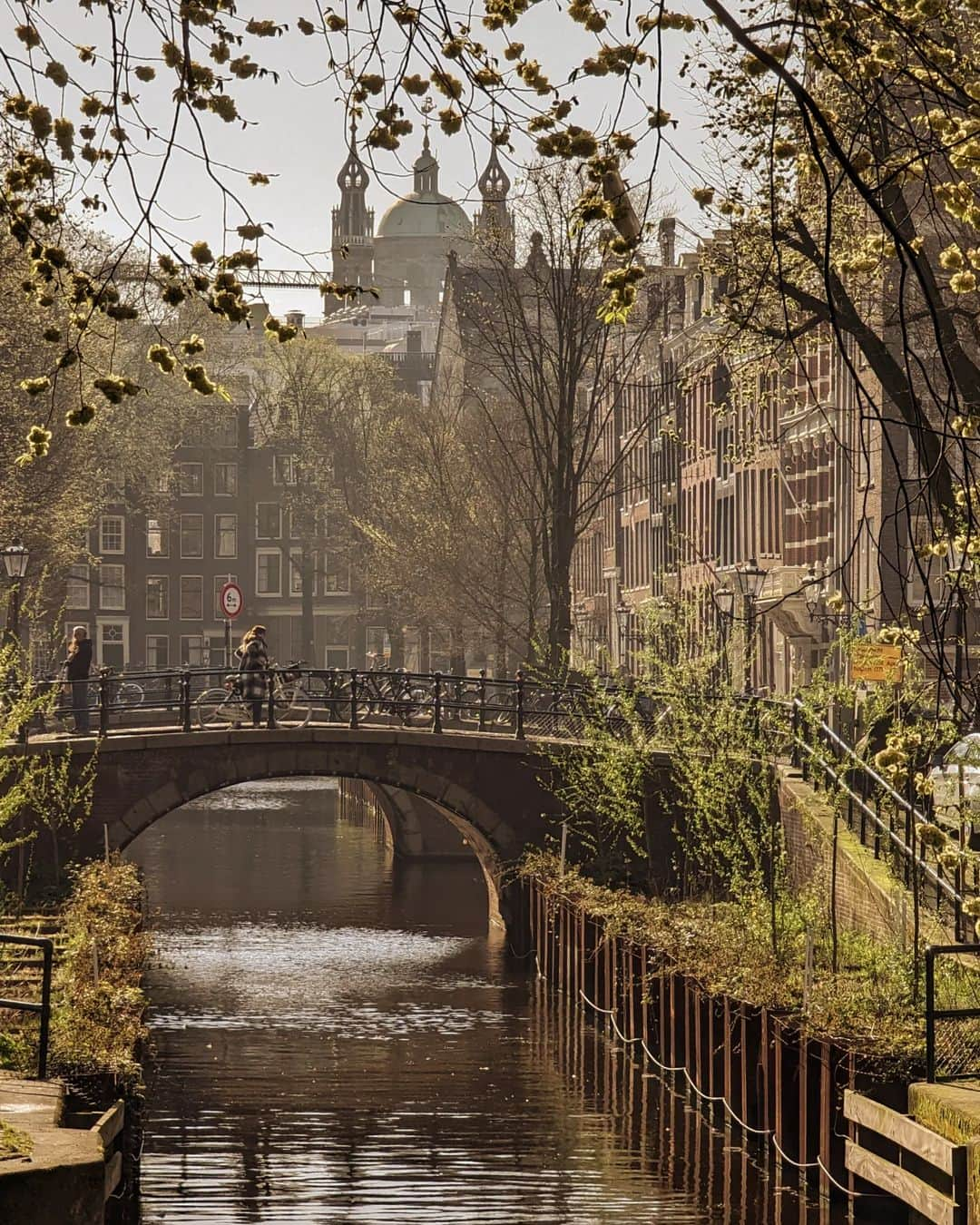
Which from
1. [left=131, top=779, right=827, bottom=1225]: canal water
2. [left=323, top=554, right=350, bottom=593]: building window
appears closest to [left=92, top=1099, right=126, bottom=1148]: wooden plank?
[left=131, top=779, right=827, bottom=1225]: canal water

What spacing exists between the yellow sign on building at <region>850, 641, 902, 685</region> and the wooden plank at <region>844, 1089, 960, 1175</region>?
19.3 ft

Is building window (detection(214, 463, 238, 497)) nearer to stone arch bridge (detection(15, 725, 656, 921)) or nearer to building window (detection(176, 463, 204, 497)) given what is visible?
building window (detection(176, 463, 204, 497))

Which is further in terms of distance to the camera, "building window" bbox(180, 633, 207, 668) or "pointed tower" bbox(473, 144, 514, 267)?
"building window" bbox(180, 633, 207, 668)

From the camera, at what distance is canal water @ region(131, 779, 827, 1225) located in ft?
63.0

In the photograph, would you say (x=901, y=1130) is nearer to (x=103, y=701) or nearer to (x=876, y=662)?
(x=876, y=662)

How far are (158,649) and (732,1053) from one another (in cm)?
7728

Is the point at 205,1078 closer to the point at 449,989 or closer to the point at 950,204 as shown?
the point at 449,989

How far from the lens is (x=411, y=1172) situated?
20.3m

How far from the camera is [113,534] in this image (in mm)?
94688

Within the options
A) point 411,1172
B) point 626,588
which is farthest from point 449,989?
point 626,588

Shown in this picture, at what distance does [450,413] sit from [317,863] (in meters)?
29.5

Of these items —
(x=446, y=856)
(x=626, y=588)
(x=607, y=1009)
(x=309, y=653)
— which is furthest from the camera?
(x=309, y=653)

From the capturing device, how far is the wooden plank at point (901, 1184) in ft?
47.4

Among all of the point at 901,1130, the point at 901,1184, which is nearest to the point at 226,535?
the point at 901,1184
